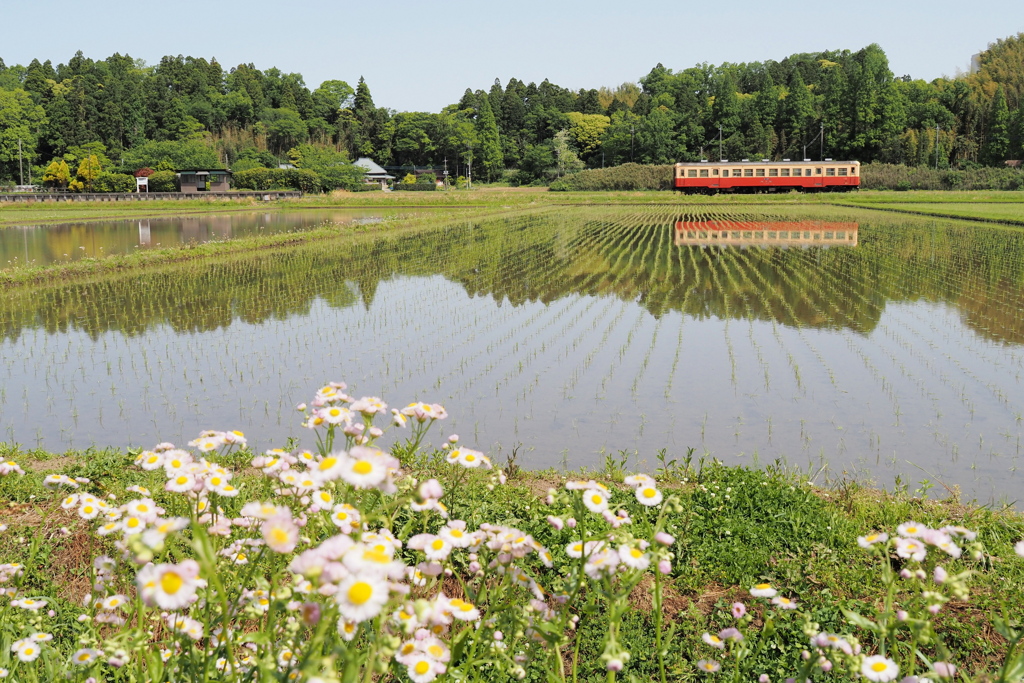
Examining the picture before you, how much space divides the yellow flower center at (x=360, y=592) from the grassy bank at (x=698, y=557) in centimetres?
80

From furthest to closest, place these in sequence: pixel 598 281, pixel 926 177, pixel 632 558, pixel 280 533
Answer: pixel 926 177, pixel 598 281, pixel 632 558, pixel 280 533

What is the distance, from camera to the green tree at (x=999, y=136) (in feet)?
172

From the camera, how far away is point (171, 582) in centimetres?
121

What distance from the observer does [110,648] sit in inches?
60.2

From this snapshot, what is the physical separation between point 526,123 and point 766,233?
55.7 metres

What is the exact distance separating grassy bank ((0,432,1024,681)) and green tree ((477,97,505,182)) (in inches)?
2583

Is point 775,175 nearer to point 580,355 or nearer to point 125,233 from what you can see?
point 125,233

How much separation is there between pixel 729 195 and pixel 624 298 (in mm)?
33330

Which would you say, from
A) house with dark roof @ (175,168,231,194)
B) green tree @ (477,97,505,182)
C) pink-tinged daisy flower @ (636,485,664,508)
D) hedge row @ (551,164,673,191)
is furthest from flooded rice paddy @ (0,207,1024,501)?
green tree @ (477,97,505,182)

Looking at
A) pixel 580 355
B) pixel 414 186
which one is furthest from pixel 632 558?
pixel 414 186

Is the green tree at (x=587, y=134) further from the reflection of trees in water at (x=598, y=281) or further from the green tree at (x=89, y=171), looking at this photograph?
the reflection of trees in water at (x=598, y=281)

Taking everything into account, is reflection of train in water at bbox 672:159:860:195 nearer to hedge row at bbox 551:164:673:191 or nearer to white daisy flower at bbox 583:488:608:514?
hedge row at bbox 551:164:673:191

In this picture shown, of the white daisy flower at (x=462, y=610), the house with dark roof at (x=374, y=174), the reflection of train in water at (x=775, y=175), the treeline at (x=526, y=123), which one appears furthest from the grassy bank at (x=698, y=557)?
the house with dark roof at (x=374, y=174)

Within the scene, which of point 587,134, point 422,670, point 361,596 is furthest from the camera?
point 587,134
